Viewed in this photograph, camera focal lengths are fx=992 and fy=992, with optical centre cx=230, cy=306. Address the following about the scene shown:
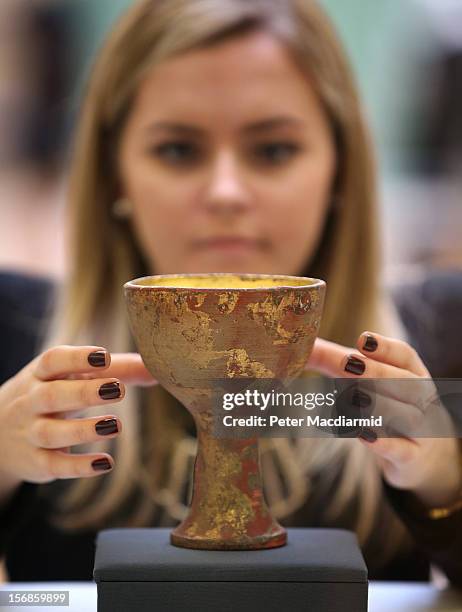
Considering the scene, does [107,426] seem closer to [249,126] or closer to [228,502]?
[228,502]

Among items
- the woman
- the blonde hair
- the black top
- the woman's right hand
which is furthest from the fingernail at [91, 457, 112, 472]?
the blonde hair

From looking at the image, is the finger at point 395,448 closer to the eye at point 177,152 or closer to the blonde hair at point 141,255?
the blonde hair at point 141,255

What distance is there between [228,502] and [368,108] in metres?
1.17

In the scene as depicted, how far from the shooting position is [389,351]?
2.05 ft

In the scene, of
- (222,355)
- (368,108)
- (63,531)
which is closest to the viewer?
(222,355)

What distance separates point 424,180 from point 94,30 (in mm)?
781

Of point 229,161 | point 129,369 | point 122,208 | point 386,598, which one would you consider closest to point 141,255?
point 122,208

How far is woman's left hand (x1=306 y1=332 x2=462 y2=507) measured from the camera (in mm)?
626

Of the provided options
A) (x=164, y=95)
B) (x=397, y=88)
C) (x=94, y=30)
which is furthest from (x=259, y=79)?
(x=397, y=88)

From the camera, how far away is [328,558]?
623 mm

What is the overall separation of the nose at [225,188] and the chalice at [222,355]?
1.02ft

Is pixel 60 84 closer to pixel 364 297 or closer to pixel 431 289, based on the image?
pixel 431 289

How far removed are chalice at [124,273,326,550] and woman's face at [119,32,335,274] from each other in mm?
331

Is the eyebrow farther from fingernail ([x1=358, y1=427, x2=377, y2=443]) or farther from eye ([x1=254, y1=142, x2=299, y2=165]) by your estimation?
fingernail ([x1=358, y1=427, x2=377, y2=443])
